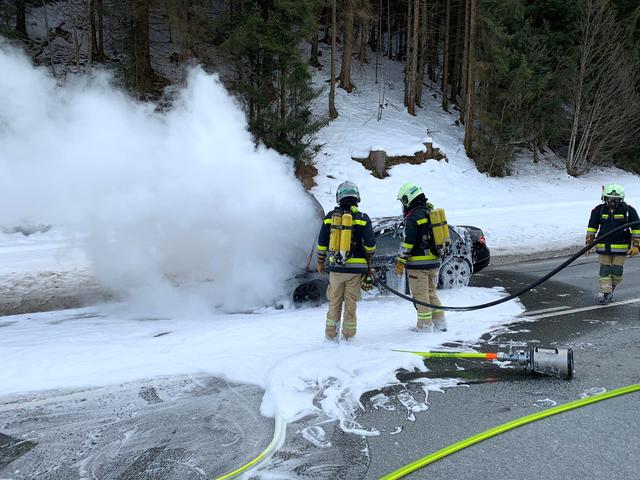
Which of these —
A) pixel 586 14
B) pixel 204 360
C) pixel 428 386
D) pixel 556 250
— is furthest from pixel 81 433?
pixel 586 14

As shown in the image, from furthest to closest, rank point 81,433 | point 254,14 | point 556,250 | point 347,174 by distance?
1. point 347,174
2. point 254,14
3. point 556,250
4. point 81,433

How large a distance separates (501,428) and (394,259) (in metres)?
4.22

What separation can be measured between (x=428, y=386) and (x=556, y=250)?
8.82 metres

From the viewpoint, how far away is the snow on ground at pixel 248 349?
473cm

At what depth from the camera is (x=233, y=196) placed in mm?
7422

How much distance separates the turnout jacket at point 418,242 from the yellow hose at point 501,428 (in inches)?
94.1

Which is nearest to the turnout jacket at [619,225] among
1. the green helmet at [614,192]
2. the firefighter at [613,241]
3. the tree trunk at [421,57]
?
the firefighter at [613,241]

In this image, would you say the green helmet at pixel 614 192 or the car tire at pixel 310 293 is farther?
the car tire at pixel 310 293

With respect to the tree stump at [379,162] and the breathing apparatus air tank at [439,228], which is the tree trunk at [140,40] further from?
the breathing apparatus air tank at [439,228]

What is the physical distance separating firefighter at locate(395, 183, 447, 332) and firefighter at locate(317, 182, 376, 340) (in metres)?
0.54

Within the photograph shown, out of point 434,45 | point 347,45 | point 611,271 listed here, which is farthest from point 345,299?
point 434,45

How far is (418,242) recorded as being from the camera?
618 cm

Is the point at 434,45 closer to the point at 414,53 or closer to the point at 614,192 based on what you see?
the point at 414,53

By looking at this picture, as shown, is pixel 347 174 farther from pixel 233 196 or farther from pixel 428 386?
pixel 428 386
